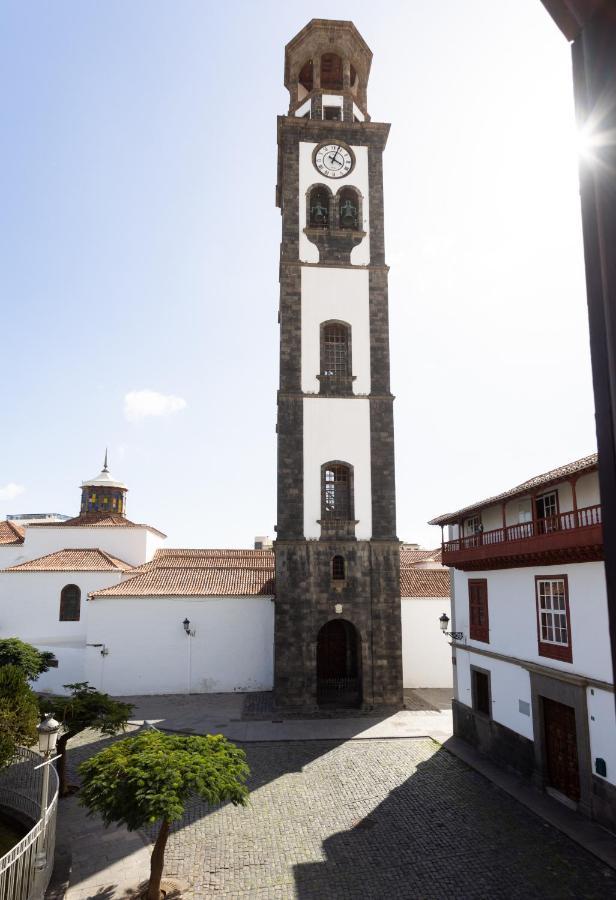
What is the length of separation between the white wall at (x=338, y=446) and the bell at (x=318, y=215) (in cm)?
811

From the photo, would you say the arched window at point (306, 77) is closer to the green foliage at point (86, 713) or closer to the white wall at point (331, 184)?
the white wall at point (331, 184)

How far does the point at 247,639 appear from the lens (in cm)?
2678

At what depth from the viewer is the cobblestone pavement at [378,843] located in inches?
413

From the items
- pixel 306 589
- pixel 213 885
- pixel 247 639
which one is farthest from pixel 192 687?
pixel 213 885

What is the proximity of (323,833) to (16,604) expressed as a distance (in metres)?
22.5

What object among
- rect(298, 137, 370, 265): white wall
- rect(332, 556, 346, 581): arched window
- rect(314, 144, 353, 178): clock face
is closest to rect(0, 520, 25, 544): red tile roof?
rect(332, 556, 346, 581): arched window

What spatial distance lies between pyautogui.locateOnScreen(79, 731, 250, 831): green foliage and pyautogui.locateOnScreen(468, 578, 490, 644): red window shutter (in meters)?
9.47

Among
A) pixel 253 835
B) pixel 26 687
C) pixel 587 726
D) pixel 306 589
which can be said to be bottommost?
pixel 253 835

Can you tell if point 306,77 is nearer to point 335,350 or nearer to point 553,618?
point 335,350

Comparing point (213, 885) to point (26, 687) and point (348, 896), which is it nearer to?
point (348, 896)

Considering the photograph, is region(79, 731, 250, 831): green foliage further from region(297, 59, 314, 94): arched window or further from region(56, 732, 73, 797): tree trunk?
region(297, 59, 314, 94): arched window

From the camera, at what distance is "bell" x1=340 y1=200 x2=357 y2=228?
1023 inches

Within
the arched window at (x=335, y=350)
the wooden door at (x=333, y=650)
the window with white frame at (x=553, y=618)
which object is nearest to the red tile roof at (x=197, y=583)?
the wooden door at (x=333, y=650)

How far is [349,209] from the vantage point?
26.0m
